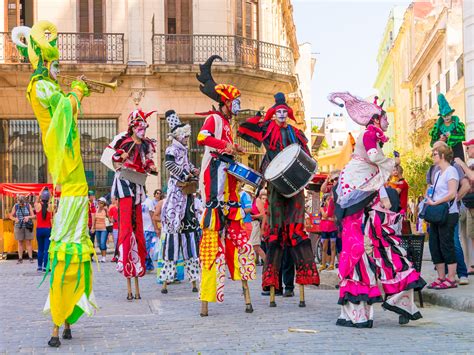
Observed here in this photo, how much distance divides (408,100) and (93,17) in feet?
129

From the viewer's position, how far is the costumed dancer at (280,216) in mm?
8633

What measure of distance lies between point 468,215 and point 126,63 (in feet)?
54.4

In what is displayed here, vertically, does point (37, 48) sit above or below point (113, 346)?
above

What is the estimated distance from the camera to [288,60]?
92.3 ft

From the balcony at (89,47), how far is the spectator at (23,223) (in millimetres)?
7624

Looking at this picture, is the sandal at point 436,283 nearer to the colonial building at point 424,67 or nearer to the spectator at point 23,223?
the spectator at point 23,223

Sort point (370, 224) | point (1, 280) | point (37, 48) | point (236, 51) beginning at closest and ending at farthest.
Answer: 1. point (37, 48)
2. point (370, 224)
3. point (1, 280)
4. point (236, 51)

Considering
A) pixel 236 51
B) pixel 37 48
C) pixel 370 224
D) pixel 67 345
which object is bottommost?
pixel 67 345

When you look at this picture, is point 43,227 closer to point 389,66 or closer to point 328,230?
point 328,230

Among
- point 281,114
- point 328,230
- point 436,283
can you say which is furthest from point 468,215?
point 281,114

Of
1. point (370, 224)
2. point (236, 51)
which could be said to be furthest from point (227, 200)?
point (236, 51)

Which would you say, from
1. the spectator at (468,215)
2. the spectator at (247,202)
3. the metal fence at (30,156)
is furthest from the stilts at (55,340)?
the metal fence at (30,156)

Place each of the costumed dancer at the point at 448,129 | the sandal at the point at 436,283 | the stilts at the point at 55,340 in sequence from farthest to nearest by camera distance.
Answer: the costumed dancer at the point at 448,129, the sandal at the point at 436,283, the stilts at the point at 55,340

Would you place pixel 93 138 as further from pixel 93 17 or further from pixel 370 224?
pixel 370 224
